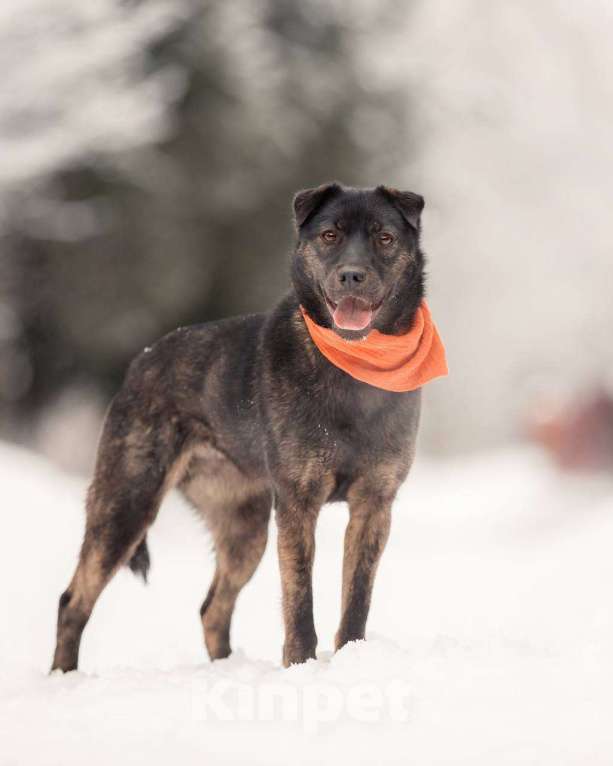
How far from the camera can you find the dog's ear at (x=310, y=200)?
14.2 feet

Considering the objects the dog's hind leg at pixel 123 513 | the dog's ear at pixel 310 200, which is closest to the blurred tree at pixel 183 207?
the dog's hind leg at pixel 123 513

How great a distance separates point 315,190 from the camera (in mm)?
4324

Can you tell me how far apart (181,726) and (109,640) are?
3.33m

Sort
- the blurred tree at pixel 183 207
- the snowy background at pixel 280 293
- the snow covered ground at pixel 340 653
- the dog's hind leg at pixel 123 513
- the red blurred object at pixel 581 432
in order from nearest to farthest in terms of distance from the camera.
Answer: the snow covered ground at pixel 340 653 < the snowy background at pixel 280 293 < the dog's hind leg at pixel 123 513 < the red blurred object at pixel 581 432 < the blurred tree at pixel 183 207

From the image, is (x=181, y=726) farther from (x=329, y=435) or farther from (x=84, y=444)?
(x=84, y=444)

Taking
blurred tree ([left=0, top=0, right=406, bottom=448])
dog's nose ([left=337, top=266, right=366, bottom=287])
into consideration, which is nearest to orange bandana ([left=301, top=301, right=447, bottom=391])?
dog's nose ([left=337, top=266, right=366, bottom=287])

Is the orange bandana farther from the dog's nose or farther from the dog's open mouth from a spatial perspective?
the dog's nose

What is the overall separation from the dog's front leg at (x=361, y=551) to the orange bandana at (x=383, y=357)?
1.47 ft

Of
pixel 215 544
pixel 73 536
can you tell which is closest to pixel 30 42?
pixel 73 536

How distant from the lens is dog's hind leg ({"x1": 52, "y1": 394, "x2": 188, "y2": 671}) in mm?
4984

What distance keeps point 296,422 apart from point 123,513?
114cm

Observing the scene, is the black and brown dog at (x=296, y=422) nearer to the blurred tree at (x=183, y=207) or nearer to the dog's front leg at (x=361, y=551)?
the dog's front leg at (x=361, y=551)

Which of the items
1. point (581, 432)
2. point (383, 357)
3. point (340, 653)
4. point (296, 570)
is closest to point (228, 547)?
point (296, 570)

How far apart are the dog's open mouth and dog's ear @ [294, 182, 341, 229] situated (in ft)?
1.40
